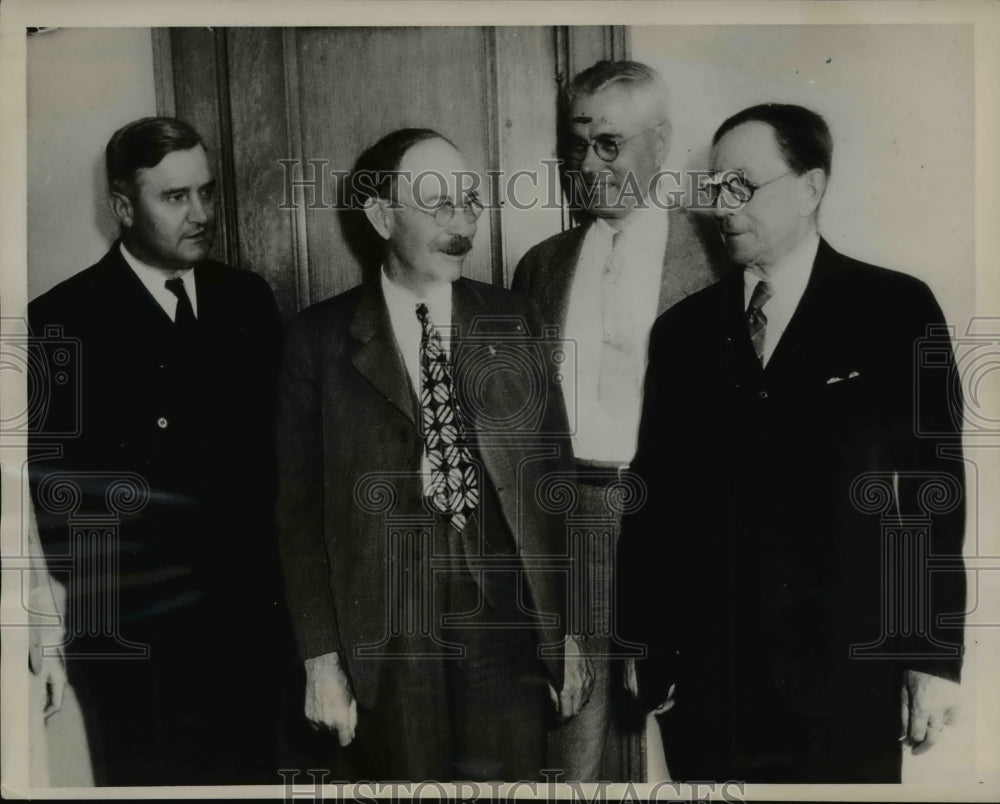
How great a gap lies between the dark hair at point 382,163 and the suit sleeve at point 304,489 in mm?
340

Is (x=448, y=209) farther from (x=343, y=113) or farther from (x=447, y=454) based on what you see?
(x=447, y=454)

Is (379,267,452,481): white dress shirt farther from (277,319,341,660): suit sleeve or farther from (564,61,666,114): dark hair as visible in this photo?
(564,61,666,114): dark hair

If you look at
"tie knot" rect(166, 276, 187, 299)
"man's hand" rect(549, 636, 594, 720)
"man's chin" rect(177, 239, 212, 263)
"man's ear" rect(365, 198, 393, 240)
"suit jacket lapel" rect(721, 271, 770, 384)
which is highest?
"man's ear" rect(365, 198, 393, 240)

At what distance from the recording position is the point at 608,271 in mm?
2098

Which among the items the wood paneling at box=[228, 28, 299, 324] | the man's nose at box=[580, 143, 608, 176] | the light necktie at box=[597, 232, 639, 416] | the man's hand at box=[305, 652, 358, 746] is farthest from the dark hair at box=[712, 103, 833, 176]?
the man's hand at box=[305, 652, 358, 746]

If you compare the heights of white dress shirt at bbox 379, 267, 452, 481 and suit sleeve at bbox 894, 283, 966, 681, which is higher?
white dress shirt at bbox 379, 267, 452, 481

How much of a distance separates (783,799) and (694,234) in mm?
1249

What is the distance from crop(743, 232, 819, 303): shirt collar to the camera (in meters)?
2.09

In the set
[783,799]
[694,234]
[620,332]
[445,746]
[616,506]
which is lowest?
[783,799]

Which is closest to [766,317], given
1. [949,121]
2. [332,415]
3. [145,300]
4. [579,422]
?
[579,422]

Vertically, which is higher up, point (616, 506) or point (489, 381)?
point (489, 381)

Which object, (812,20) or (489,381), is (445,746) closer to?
(489,381)

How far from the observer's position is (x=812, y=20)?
2.10m

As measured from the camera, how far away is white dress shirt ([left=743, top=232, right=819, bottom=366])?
6.86 ft
